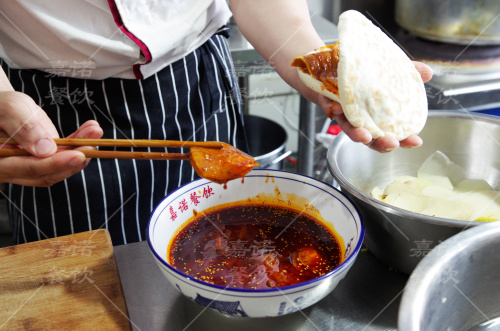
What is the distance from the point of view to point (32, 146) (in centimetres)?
96

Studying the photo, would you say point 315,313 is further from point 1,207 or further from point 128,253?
point 1,207

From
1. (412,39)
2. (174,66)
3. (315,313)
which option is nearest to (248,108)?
(412,39)

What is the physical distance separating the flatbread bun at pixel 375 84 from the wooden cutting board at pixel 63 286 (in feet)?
1.93

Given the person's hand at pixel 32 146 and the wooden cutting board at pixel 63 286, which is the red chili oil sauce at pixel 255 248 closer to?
the wooden cutting board at pixel 63 286

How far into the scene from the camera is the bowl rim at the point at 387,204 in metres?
0.82

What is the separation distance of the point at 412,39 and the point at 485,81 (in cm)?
52

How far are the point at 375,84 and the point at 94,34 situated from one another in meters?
0.72

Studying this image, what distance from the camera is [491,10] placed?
6.63 ft

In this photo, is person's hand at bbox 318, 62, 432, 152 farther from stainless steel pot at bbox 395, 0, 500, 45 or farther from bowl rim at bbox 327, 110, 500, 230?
stainless steel pot at bbox 395, 0, 500, 45

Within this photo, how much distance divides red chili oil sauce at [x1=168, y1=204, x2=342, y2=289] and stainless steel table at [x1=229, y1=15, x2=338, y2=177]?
3.53ft

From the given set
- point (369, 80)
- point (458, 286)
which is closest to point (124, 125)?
point (369, 80)

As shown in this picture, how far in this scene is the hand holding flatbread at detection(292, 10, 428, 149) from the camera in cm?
99

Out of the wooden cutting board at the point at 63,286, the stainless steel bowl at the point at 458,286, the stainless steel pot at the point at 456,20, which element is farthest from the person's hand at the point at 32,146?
the stainless steel pot at the point at 456,20

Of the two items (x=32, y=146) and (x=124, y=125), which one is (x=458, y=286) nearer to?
(x=32, y=146)
